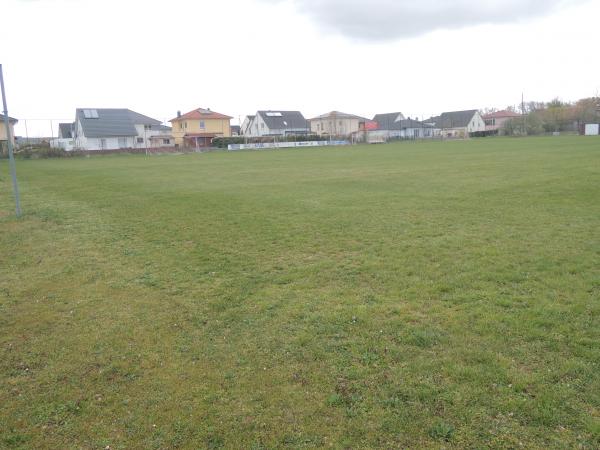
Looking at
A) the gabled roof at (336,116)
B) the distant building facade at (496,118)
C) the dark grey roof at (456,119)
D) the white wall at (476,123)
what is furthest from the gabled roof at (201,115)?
the distant building facade at (496,118)

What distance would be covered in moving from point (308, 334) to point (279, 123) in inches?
3609

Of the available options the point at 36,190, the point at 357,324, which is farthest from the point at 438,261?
the point at 36,190

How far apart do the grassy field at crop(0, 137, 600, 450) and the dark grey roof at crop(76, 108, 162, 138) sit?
217ft

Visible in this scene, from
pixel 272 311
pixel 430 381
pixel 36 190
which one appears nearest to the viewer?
pixel 430 381

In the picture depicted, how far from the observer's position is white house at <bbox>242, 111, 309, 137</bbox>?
9294cm

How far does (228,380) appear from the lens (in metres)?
4.25

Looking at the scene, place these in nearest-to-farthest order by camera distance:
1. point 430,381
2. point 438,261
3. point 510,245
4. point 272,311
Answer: point 430,381
point 272,311
point 438,261
point 510,245

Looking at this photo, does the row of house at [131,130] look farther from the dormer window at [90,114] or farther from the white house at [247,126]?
the white house at [247,126]

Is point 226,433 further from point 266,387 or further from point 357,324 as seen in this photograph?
point 357,324

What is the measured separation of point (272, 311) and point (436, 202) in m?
8.55

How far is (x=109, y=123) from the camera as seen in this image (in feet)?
239

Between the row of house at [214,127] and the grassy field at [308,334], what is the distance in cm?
6287

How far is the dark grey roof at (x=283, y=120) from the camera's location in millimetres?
93312

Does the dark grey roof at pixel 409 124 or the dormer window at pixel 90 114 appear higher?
the dormer window at pixel 90 114
